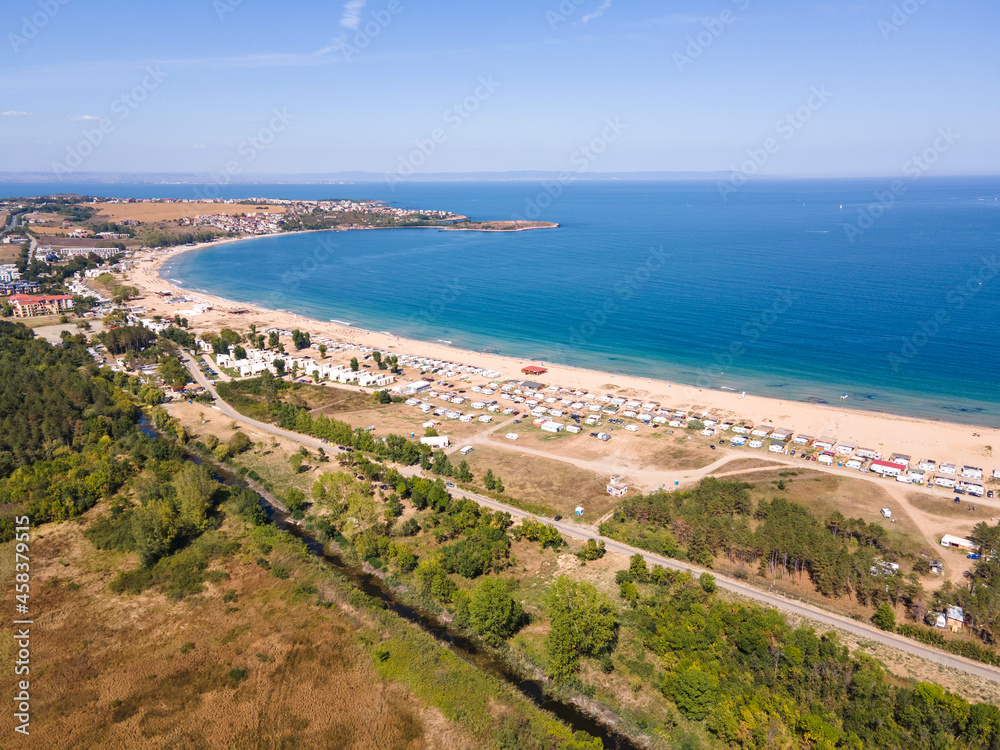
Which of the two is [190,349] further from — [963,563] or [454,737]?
[963,563]

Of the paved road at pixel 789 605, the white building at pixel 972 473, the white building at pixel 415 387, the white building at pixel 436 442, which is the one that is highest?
the white building at pixel 972 473

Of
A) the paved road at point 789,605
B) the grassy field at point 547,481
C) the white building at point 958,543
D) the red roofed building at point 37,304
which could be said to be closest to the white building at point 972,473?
the white building at point 958,543

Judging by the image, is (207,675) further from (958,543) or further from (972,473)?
(972,473)

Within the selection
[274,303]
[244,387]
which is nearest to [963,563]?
[244,387]

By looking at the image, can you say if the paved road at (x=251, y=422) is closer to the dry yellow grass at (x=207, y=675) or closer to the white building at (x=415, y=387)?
the white building at (x=415, y=387)

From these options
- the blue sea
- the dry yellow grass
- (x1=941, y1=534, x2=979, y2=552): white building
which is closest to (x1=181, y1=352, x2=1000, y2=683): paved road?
(x1=941, y1=534, x2=979, y2=552): white building

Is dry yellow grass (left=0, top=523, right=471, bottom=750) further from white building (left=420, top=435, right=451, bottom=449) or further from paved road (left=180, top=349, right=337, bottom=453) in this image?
white building (left=420, top=435, right=451, bottom=449)

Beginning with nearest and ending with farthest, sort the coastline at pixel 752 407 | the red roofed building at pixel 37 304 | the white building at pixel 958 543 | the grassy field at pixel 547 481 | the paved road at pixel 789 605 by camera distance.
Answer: the paved road at pixel 789 605, the white building at pixel 958 543, the grassy field at pixel 547 481, the coastline at pixel 752 407, the red roofed building at pixel 37 304
